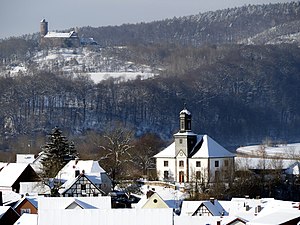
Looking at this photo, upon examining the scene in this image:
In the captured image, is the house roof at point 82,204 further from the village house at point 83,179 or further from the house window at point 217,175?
the house window at point 217,175

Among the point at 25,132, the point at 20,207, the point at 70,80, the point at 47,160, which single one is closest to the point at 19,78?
the point at 70,80

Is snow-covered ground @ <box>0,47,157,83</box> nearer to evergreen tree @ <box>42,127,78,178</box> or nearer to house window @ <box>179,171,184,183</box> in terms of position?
evergreen tree @ <box>42,127,78,178</box>

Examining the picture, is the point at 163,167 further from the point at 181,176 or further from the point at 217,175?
the point at 217,175

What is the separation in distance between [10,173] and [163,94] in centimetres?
8842

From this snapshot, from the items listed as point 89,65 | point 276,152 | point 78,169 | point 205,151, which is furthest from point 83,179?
point 89,65

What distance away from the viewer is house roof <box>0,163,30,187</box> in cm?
5091

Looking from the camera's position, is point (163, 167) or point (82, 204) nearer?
point (82, 204)

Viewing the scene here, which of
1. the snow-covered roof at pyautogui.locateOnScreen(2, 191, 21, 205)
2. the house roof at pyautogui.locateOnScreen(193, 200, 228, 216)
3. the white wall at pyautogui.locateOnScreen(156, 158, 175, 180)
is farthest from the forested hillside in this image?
the house roof at pyautogui.locateOnScreen(193, 200, 228, 216)

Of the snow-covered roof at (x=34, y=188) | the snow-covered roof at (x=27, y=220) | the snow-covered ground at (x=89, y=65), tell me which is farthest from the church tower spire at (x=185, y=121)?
the snow-covered ground at (x=89, y=65)

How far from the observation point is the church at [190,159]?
55375 millimetres

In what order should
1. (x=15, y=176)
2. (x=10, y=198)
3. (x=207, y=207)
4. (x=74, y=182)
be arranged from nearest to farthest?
(x=207, y=207), (x=10, y=198), (x=74, y=182), (x=15, y=176)

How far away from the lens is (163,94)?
139875 millimetres

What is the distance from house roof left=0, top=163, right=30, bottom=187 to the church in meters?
8.03

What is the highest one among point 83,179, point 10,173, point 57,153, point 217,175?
point 57,153
